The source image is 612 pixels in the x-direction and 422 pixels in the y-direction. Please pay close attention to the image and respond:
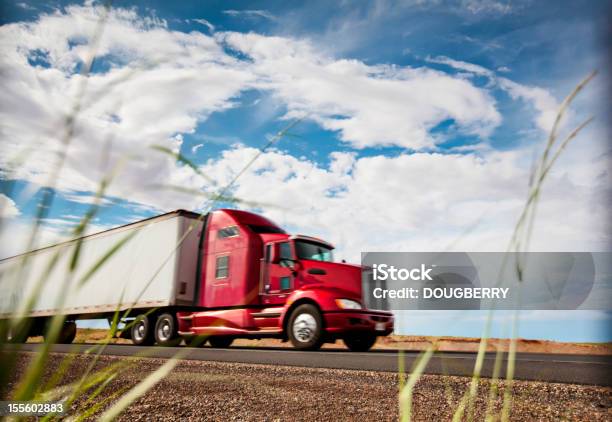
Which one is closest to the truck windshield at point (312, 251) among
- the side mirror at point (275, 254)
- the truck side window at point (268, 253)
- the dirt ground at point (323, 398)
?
the side mirror at point (275, 254)

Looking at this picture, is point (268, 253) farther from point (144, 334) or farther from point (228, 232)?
point (144, 334)

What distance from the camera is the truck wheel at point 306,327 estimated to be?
988 centimetres

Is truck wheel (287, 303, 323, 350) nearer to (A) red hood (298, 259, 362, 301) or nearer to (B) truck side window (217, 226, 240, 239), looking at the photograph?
(A) red hood (298, 259, 362, 301)

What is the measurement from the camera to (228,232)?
40.6 feet

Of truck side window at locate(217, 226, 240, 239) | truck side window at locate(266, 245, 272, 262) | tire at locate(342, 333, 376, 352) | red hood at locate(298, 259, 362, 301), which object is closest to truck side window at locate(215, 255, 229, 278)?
truck side window at locate(217, 226, 240, 239)

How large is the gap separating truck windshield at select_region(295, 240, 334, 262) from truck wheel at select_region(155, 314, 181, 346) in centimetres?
433

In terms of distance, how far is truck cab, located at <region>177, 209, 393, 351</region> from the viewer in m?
9.99

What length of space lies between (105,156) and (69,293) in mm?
322

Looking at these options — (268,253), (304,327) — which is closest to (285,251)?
(268,253)

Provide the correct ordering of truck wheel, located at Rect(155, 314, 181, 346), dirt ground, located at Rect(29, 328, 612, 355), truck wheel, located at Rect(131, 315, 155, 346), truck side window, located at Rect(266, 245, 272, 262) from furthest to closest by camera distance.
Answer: truck wheel, located at Rect(131, 315, 155, 346) < truck wheel, located at Rect(155, 314, 181, 346) < truck side window, located at Rect(266, 245, 272, 262) < dirt ground, located at Rect(29, 328, 612, 355)

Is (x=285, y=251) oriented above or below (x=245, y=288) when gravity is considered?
above

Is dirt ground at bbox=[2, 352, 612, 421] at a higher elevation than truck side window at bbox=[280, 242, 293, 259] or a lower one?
lower

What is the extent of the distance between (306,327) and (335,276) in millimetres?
1229

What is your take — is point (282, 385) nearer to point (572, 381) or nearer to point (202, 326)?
point (572, 381)
